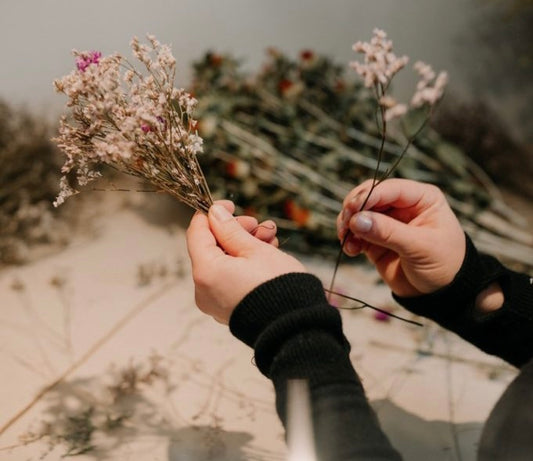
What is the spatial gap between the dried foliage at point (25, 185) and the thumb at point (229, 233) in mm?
969

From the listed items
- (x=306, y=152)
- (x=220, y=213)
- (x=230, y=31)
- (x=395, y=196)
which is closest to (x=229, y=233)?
(x=220, y=213)

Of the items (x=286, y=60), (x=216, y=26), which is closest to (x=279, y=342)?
(x=286, y=60)

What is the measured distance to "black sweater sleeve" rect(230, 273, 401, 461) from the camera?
0.64 m

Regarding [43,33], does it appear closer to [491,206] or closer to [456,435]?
[491,206]

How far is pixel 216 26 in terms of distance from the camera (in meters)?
1.93

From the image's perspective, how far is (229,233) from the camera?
74cm

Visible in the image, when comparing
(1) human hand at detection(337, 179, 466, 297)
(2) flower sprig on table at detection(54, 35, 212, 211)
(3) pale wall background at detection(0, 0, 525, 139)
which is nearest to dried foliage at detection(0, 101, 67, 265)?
(3) pale wall background at detection(0, 0, 525, 139)

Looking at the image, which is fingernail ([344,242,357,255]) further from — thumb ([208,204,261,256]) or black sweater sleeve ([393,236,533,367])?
thumb ([208,204,261,256])

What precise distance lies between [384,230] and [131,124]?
38 centimetres

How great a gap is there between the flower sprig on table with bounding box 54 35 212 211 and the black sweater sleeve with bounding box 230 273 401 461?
197 mm

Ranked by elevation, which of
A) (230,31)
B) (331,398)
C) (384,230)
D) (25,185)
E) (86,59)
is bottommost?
(331,398)

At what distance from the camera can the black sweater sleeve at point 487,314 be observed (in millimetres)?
907

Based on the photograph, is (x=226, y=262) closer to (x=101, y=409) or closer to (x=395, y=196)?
(x=395, y=196)

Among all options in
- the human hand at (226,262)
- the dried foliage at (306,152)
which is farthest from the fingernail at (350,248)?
the dried foliage at (306,152)
